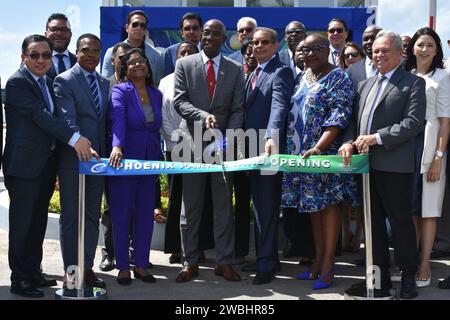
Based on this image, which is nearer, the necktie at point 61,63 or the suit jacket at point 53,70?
the suit jacket at point 53,70

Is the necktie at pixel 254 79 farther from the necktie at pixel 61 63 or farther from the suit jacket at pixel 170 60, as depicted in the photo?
the necktie at pixel 61 63

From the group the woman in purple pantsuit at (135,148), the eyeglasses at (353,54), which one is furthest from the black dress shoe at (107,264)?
the eyeglasses at (353,54)

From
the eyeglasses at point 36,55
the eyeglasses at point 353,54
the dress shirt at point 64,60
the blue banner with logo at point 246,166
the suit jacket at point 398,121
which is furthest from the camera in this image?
the eyeglasses at point 353,54

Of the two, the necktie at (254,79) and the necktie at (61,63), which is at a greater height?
the necktie at (61,63)

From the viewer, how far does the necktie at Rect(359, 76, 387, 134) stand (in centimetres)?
510

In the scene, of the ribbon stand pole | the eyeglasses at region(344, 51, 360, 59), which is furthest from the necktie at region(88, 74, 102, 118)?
the eyeglasses at region(344, 51, 360, 59)

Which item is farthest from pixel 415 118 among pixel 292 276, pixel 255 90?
pixel 292 276

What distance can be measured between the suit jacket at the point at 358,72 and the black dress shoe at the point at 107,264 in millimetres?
3059

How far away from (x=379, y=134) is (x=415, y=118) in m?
0.31

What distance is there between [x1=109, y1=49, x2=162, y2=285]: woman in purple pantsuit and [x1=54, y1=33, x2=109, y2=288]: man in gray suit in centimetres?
17

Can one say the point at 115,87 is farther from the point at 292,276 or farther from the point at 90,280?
the point at 292,276

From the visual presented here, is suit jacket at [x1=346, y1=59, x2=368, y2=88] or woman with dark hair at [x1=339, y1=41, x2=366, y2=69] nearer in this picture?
suit jacket at [x1=346, y1=59, x2=368, y2=88]

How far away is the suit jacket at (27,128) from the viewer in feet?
16.5

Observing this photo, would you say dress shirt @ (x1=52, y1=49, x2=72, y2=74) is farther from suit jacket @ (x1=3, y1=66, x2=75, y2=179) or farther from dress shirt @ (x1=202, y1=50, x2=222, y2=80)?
dress shirt @ (x1=202, y1=50, x2=222, y2=80)
